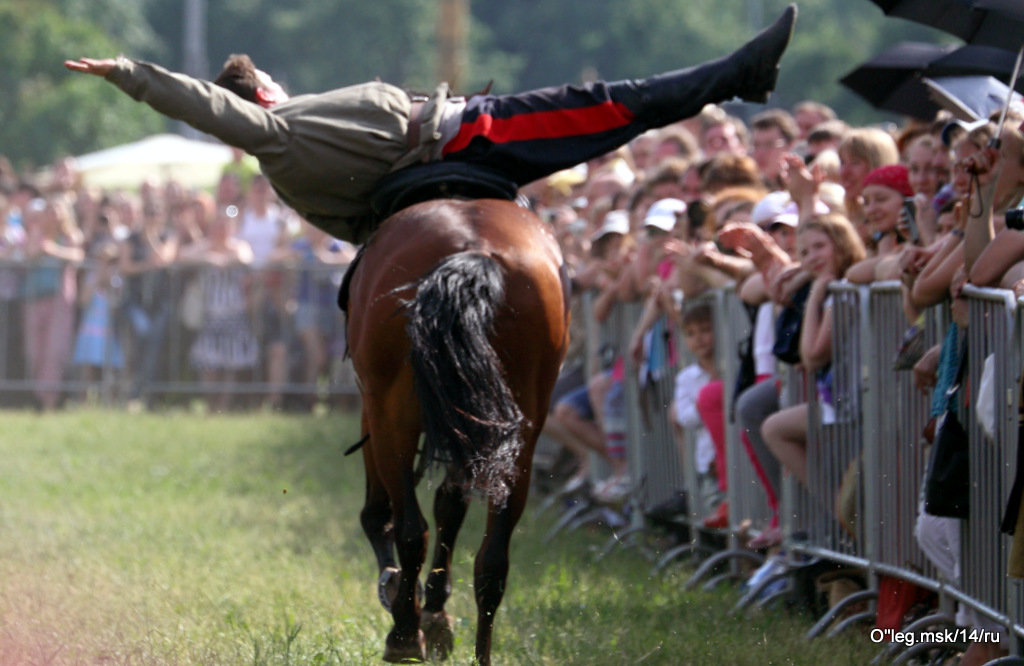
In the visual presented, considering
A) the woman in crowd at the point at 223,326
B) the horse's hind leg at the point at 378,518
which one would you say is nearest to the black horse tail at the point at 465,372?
the horse's hind leg at the point at 378,518

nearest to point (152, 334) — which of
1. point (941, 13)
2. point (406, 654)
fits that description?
point (406, 654)

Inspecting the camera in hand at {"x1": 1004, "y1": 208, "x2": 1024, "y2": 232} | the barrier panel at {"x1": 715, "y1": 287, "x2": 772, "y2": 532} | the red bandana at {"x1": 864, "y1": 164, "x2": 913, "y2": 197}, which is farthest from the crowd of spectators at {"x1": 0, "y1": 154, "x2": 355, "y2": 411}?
the camera in hand at {"x1": 1004, "y1": 208, "x2": 1024, "y2": 232}

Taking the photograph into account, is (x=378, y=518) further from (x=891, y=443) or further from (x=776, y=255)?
(x=776, y=255)

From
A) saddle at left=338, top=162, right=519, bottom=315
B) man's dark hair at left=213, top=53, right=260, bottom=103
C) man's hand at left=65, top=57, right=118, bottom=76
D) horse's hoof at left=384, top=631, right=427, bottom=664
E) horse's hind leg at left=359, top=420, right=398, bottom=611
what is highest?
man's dark hair at left=213, top=53, right=260, bottom=103

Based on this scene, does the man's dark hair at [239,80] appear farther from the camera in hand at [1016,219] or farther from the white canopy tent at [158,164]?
the white canopy tent at [158,164]

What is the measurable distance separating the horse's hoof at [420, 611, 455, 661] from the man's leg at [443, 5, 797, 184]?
65.6 inches

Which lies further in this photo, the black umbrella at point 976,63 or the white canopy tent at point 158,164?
the white canopy tent at point 158,164

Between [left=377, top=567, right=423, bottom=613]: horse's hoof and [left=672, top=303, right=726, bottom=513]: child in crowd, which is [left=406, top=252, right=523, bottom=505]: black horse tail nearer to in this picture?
[left=377, top=567, right=423, bottom=613]: horse's hoof

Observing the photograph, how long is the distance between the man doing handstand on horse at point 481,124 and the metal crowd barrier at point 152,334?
411 inches

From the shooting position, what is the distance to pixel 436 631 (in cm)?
616

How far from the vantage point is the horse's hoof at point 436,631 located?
6.14 m

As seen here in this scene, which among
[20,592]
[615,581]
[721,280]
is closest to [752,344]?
[721,280]

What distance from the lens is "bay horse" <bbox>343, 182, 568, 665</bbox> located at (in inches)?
220

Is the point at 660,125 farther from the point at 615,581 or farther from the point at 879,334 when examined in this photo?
the point at 615,581
